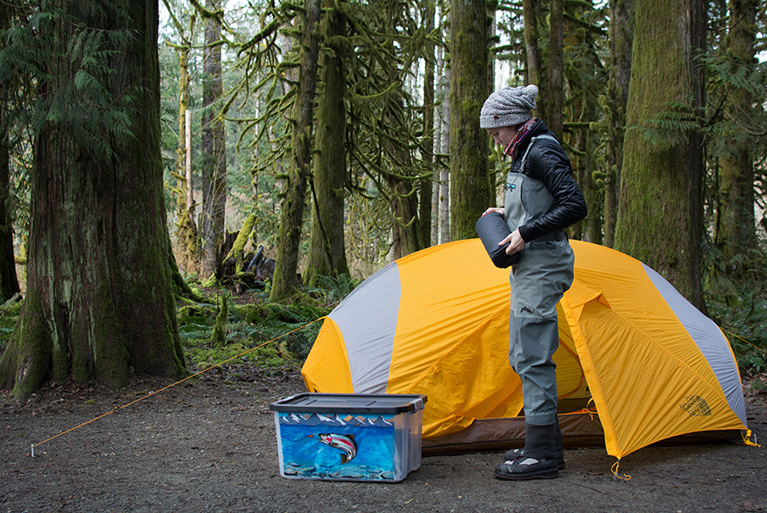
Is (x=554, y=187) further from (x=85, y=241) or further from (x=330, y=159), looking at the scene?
(x=330, y=159)

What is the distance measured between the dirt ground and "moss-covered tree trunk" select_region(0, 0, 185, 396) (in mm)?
361

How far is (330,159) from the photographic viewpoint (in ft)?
33.7

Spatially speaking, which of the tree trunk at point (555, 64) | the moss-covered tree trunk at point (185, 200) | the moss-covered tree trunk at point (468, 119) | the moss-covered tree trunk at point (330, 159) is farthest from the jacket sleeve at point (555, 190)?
the moss-covered tree trunk at point (185, 200)

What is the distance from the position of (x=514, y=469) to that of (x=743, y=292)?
293 inches

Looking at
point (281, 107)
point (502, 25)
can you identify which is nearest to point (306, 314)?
point (281, 107)

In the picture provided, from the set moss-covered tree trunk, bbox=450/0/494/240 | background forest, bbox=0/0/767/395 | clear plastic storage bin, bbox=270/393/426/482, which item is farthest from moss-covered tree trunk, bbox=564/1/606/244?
clear plastic storage bin, bbox=270/393/426/482

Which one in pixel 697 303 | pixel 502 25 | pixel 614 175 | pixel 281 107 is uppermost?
pixel 502 25

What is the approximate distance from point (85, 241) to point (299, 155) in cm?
395

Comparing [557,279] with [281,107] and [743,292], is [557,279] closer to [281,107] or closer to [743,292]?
[743,292]

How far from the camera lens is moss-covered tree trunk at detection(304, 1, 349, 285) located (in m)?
10.2

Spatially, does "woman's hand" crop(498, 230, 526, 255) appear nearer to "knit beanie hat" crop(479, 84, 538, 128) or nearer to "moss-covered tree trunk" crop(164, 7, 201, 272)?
"knit beanie hat" crop(479, 84, 538, 128)

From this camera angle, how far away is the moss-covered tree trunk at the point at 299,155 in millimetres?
8203

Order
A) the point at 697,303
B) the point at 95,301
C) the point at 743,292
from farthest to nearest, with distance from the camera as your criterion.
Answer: the point at 743,292 < the point at 697,303 < the point at 95,301

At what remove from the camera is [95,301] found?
4.72 metres
